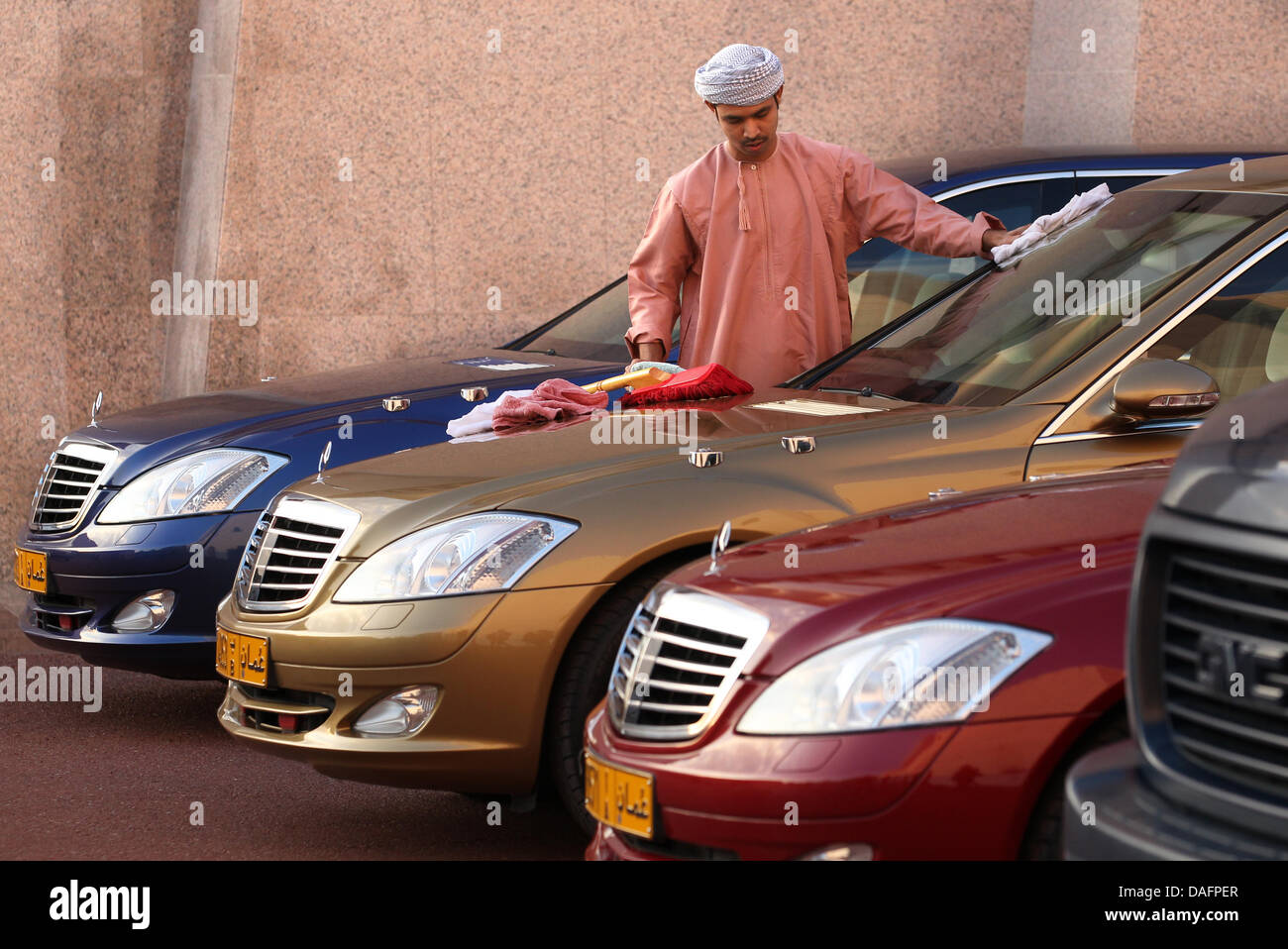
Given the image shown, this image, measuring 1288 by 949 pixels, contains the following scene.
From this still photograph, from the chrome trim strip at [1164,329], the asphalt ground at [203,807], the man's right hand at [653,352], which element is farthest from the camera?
the man's right hand at [653,352]

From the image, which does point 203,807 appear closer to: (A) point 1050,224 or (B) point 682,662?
(B) point 682,662

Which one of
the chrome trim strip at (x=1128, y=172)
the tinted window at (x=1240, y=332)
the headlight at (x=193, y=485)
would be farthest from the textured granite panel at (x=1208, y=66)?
the headlight at (x=193, y=485)

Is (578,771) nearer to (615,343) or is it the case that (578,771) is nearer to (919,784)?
(919,784)

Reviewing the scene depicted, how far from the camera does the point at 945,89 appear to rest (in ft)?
32.5

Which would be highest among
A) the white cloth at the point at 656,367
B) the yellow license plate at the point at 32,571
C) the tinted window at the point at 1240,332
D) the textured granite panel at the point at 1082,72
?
the textured granite panel at the point at 1082,72

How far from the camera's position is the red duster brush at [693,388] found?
5020mm

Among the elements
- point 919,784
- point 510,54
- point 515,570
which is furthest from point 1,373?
point 919,784

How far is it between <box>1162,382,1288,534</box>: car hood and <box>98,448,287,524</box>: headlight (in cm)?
415

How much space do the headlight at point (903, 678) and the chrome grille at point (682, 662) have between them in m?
0.15

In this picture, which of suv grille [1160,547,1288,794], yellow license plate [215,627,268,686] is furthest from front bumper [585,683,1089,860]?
yellow license plate [215,627,268,686]

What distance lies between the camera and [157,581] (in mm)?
5910

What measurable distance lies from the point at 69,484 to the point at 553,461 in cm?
282

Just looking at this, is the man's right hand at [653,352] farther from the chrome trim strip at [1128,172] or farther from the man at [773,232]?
the chrome trim strip at [1128,172]
